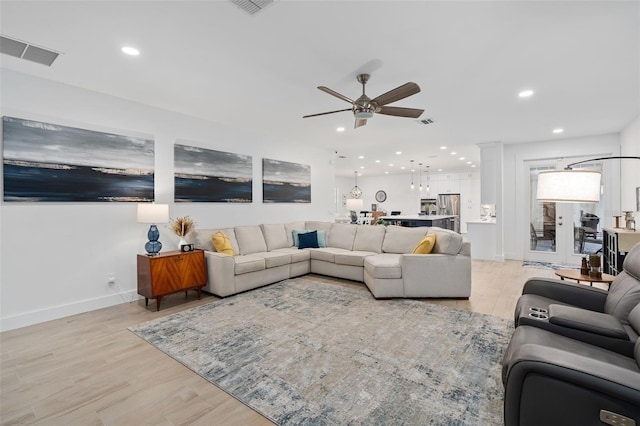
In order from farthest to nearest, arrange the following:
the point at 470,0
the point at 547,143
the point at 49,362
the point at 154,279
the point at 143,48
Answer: the point at 547,143
the point at 154,279
the point at 143,48
the point at 49,362
the point at 470,0

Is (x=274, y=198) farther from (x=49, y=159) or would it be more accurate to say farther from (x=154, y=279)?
(x=49, y=159)

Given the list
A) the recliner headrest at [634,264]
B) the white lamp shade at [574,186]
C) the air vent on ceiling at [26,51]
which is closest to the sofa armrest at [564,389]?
the recliner headrest at [634,264]

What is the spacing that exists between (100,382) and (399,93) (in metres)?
3.47

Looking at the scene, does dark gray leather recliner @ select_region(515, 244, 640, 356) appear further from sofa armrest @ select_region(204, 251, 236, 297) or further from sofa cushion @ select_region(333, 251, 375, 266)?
sofa armrest @ select_region(204, 251, 236, 297)

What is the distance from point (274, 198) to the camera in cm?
622

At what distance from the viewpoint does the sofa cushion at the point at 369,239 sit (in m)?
5.38

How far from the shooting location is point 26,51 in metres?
2.79

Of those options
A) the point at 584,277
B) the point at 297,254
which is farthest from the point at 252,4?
the point at 584,277

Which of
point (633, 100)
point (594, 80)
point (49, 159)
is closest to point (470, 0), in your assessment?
point (594, 80)

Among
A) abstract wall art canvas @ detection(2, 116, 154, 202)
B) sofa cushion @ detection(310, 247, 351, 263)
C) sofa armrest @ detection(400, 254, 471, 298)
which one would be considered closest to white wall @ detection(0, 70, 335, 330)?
abstract wall art canvas @ detection(2, 116, 154, 202)

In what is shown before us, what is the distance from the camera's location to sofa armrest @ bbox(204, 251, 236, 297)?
13.5 ft

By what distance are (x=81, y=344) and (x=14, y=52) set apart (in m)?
2.79

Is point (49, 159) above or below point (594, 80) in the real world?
below

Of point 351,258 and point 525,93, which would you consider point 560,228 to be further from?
point 351,258
